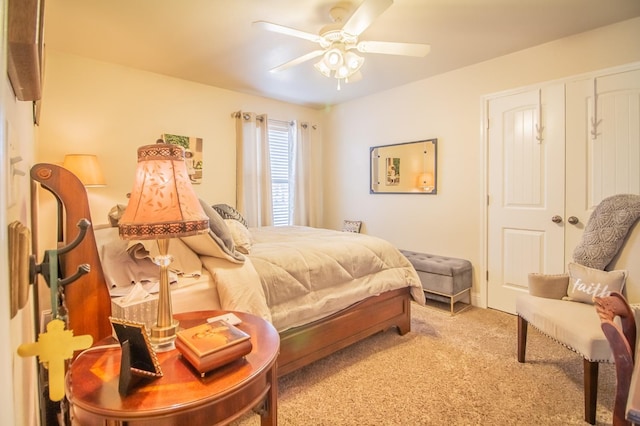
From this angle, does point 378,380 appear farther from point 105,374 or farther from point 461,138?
point 461,138

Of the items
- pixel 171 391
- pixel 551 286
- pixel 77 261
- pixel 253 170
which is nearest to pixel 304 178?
pixel 253 170

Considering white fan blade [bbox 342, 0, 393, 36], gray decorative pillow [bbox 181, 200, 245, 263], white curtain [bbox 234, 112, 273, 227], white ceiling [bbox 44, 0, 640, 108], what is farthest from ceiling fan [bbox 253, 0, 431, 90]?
white curtain [bbox 234, 112, 273, 227]

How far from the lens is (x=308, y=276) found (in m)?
2.10

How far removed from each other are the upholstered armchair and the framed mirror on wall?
64.8 inches

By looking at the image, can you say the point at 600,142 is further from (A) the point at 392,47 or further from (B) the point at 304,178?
(B) the point at 304,178

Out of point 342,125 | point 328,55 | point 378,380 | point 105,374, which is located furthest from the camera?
point 342,125

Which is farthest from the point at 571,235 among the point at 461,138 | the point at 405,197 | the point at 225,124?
the point at 225,124

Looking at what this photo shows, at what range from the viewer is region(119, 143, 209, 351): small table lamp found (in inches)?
38.9

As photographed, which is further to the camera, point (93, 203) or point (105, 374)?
point (93, 203)

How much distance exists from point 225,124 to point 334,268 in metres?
2.63

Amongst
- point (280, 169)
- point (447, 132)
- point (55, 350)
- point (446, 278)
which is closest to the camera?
point (55, 350)

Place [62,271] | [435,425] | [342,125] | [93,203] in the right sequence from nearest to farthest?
[62,271] < [435,425] < [93,203] < [342,125]

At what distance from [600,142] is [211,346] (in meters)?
3.25

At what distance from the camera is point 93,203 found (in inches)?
123
